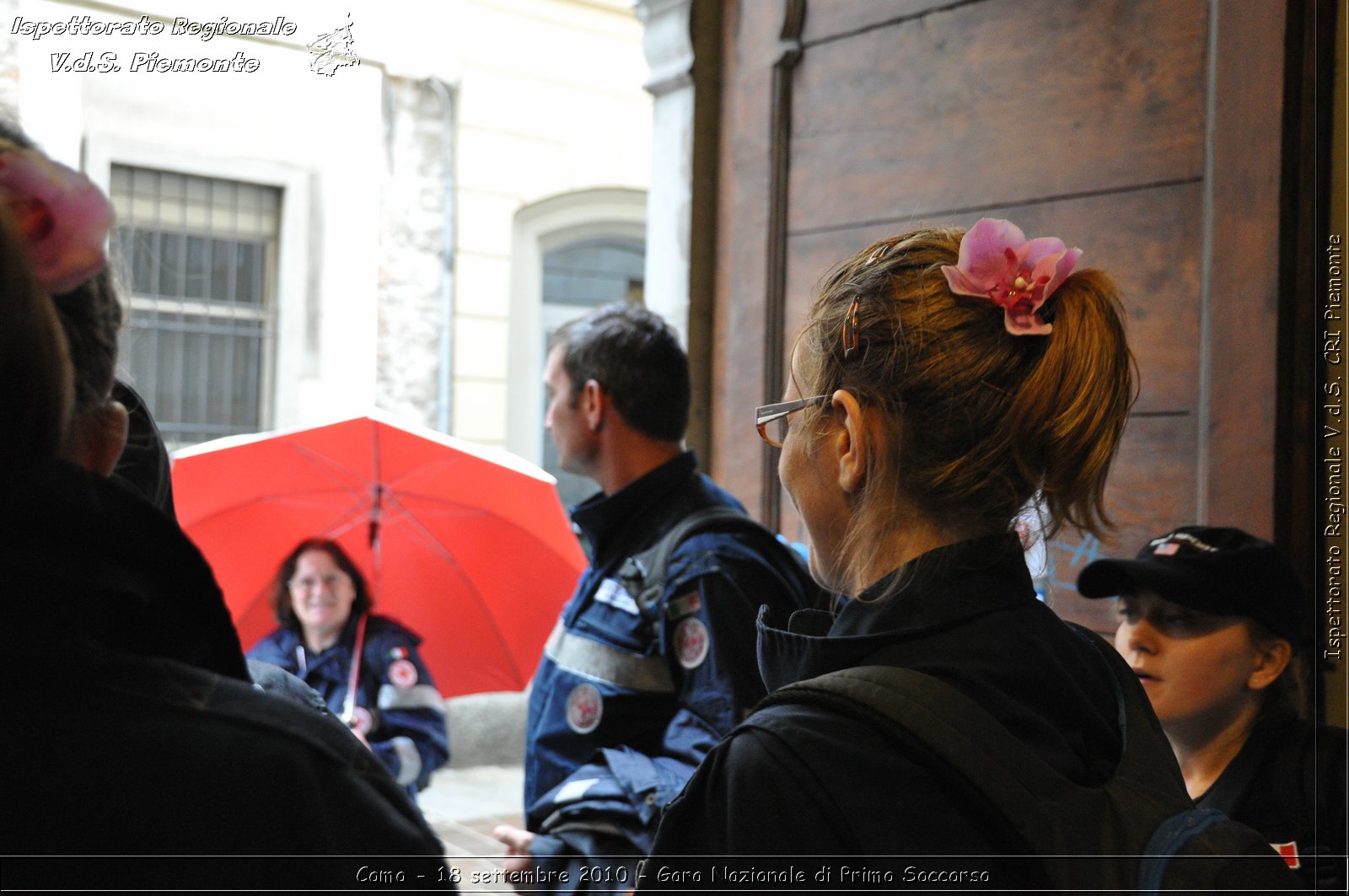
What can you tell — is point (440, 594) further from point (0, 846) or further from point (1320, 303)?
point (0, 846)

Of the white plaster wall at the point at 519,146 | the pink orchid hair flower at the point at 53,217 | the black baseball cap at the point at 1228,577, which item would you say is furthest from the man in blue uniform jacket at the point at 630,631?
the white plaster wall at the point at 519,146

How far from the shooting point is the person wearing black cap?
1.94 m

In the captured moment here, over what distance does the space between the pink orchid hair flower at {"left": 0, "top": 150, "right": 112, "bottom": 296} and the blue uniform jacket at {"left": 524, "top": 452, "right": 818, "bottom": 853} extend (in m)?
1.38

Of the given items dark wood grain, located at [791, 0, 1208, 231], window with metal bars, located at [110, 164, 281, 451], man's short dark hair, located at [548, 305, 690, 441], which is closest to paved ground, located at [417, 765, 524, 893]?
window with metal bars, located at [110, 164, 281, 451]

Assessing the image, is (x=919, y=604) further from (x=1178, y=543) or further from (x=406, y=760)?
(x=406, y=760)

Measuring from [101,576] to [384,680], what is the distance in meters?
2.52

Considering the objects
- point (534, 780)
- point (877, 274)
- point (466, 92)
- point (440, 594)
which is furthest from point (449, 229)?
point (877, 274)

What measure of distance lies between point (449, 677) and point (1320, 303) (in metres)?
2.31

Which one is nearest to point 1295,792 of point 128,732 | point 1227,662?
point 1227,662

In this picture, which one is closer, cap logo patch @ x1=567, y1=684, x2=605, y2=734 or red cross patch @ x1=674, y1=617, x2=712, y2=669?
red cross patch @ x1=674, y1=617, x2=712, y2=669

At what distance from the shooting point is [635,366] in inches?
103

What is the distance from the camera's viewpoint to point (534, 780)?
2359mm

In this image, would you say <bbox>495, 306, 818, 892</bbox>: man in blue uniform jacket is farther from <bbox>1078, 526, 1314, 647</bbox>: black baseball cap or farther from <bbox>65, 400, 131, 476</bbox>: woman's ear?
<bbox>65, 400, 131, 476</bbox>: woman's ear

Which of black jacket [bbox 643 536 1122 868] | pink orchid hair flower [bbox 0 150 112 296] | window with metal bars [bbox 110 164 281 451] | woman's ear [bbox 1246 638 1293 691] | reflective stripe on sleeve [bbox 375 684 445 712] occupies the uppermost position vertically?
window with metal bars [bbox 110 164 281 451]
